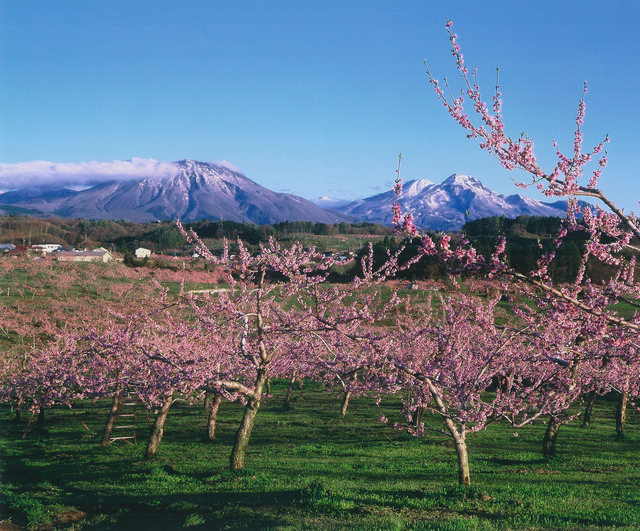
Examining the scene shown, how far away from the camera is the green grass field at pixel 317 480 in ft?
37.0

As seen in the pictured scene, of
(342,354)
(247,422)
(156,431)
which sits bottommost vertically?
(156,431)

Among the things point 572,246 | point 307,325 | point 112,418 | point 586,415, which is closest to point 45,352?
point 112,418

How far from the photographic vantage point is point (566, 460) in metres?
19.6

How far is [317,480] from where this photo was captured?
15.6 meters

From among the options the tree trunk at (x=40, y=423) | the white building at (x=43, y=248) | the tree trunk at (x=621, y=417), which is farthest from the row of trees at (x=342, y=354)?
the white building at (x=43, y=248)

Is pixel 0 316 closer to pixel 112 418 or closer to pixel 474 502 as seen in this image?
pixel 112 418

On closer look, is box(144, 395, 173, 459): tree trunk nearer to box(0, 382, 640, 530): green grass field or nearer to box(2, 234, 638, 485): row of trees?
box(2, 234, 638, 485): row of trees

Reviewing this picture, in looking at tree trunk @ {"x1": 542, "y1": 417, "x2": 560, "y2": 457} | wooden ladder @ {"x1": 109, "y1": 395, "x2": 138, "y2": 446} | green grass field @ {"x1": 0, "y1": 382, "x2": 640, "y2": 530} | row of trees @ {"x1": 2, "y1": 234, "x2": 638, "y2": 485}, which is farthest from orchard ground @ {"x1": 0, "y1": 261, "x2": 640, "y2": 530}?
row of trees @ {"x1": 2, "y1": 234, "x2": 638, "y2": 485}

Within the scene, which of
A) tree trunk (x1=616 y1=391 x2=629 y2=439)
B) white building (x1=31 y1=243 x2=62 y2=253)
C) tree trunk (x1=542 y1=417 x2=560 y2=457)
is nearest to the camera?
→ tree trunk (x1=542 y1=417 x2=560 y2=457)

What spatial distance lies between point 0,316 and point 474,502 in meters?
A: 36.4

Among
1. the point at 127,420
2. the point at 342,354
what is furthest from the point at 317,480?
the point at 127,420

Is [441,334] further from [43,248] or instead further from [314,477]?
[43,248]

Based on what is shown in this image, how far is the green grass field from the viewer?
1128 centimetres

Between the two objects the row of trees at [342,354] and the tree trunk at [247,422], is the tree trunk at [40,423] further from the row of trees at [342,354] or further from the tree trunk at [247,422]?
the tree trunk at [247,422]
